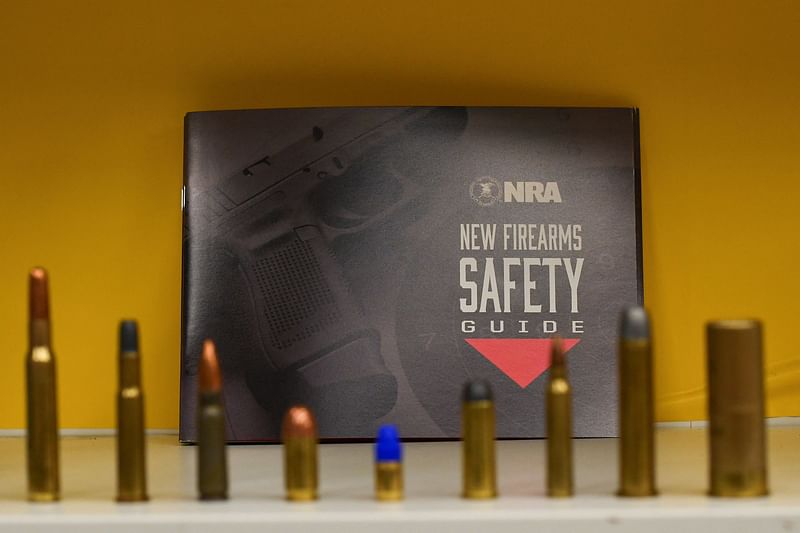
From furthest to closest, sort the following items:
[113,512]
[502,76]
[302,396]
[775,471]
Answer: [502,76]
[302,396]
[775,471]
[113,512]

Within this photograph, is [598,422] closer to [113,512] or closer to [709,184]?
[709,184]

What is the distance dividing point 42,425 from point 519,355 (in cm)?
71

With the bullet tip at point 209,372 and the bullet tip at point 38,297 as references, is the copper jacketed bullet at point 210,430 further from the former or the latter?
the bullet tip at point 38,297

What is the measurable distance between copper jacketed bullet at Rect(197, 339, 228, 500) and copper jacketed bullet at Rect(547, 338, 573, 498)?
264mm

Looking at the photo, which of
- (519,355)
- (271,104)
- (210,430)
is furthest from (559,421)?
(271,104)

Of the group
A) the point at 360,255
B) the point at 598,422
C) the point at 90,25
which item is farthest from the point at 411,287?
the point at 90,25

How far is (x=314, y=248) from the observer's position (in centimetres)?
139

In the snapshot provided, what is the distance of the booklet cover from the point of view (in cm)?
137

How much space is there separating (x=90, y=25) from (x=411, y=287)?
0.61m

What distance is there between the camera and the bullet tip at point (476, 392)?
0.81 metres

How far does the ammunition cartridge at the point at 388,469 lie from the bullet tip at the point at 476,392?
65mm

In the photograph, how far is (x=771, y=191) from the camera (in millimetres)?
1501

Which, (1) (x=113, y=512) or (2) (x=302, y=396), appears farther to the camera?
(2) (x=302, y=396)

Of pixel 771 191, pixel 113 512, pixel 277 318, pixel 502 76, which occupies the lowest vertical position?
pixel 113 512
